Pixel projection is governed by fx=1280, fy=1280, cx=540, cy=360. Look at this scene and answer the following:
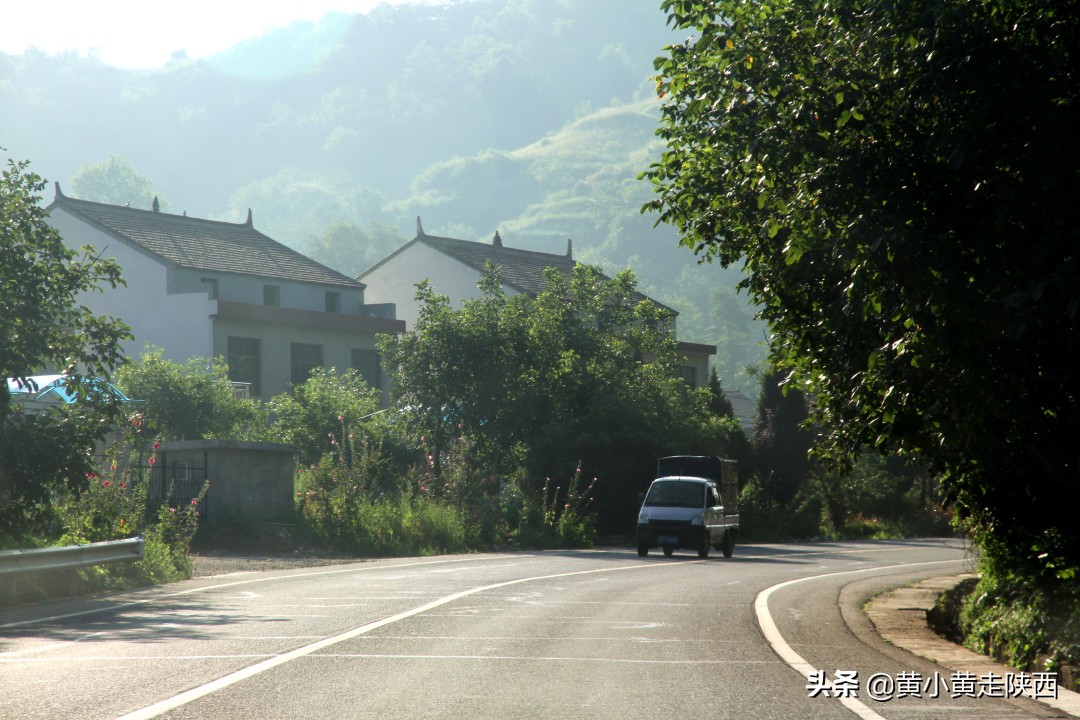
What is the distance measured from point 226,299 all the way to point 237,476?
25.9 metres

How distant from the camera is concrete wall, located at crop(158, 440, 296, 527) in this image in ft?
88.5

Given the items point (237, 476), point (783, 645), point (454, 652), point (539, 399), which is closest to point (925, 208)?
point (783, 645)

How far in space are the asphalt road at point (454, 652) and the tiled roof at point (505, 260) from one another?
44.1 meters

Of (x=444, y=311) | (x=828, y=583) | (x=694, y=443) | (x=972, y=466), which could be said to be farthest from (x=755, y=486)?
(x=972, y=466)

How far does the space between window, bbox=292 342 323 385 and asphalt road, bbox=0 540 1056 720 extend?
3251 centimetres

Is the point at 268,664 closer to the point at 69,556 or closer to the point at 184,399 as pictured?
the point at 69,556

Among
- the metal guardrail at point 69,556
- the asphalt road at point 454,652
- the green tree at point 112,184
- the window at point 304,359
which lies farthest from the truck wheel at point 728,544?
the green tree at point 112,184

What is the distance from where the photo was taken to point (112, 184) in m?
164

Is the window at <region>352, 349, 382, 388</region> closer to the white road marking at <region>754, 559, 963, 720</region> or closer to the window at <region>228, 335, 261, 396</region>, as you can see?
the window at <region>228, 335, 261, 396</region>

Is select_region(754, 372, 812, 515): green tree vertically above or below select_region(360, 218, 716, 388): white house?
below

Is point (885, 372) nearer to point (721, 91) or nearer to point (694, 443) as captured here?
point (721, 91)

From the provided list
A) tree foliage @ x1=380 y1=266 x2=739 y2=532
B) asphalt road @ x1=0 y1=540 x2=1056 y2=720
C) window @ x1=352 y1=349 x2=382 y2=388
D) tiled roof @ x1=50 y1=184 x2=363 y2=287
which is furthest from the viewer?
window @ x1=352 y1=349 x2=382 y2=388

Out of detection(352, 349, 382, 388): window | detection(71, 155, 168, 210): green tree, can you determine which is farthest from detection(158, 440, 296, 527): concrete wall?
detection(71, 155, 168, 210): green tree

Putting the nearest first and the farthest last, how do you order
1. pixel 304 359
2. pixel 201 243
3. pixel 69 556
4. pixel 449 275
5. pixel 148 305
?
pixel 69 556 → pixel 148 305 → pixel 304 359 → pixel 201 243 → pixel 449 275
